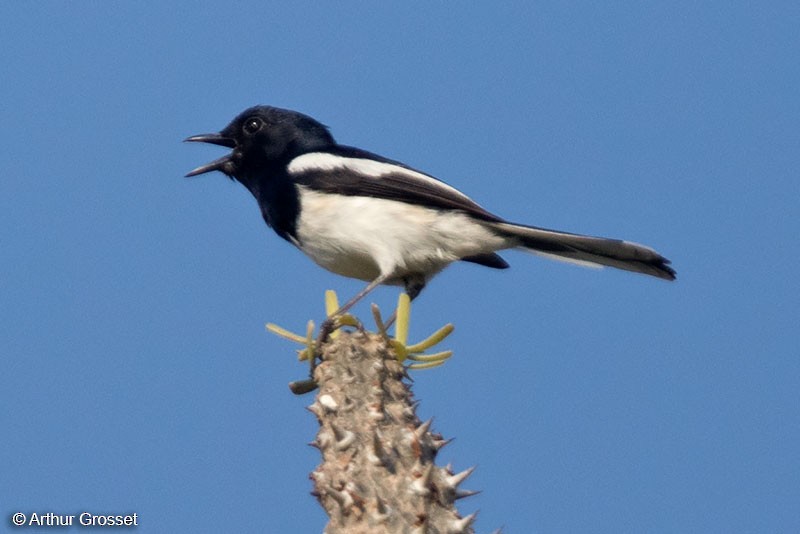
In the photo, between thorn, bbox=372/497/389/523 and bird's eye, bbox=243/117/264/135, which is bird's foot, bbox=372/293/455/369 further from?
bird's eye, bbox=243/117/264/135

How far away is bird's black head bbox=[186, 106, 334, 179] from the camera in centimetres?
697

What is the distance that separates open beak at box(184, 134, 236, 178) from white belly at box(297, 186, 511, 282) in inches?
31.9

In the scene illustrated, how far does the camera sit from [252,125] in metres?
7.12

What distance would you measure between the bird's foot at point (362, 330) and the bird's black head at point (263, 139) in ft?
8.71

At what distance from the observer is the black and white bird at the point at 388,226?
611cm

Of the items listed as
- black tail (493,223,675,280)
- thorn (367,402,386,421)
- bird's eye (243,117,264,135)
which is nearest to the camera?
thorn (367,402,386,421)

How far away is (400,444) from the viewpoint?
11.2 feet

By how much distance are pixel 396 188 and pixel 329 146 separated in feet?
2.92

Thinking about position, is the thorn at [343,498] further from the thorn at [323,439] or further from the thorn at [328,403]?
the thorn at [328,403]

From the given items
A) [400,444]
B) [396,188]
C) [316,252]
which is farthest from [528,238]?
[400,444]

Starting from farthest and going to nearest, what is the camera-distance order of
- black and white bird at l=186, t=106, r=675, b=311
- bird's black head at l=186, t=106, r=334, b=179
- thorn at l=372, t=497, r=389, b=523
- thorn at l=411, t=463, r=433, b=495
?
bird's black head at l=186, t=106, r=334, b=179, black and white bird at l=186, t=106, r=675, b=311, thorn at l=411, t=463, r=433, b=495, thorn at l=372, t=497, r=389, b=523

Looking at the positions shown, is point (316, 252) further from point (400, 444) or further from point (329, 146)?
point (400, 444)

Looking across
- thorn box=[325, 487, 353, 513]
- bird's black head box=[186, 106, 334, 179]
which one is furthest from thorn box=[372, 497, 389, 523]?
bird's black head box=[186, 106, 334, 179]

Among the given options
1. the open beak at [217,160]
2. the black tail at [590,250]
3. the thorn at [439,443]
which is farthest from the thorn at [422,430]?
the open beak at [217,160]
